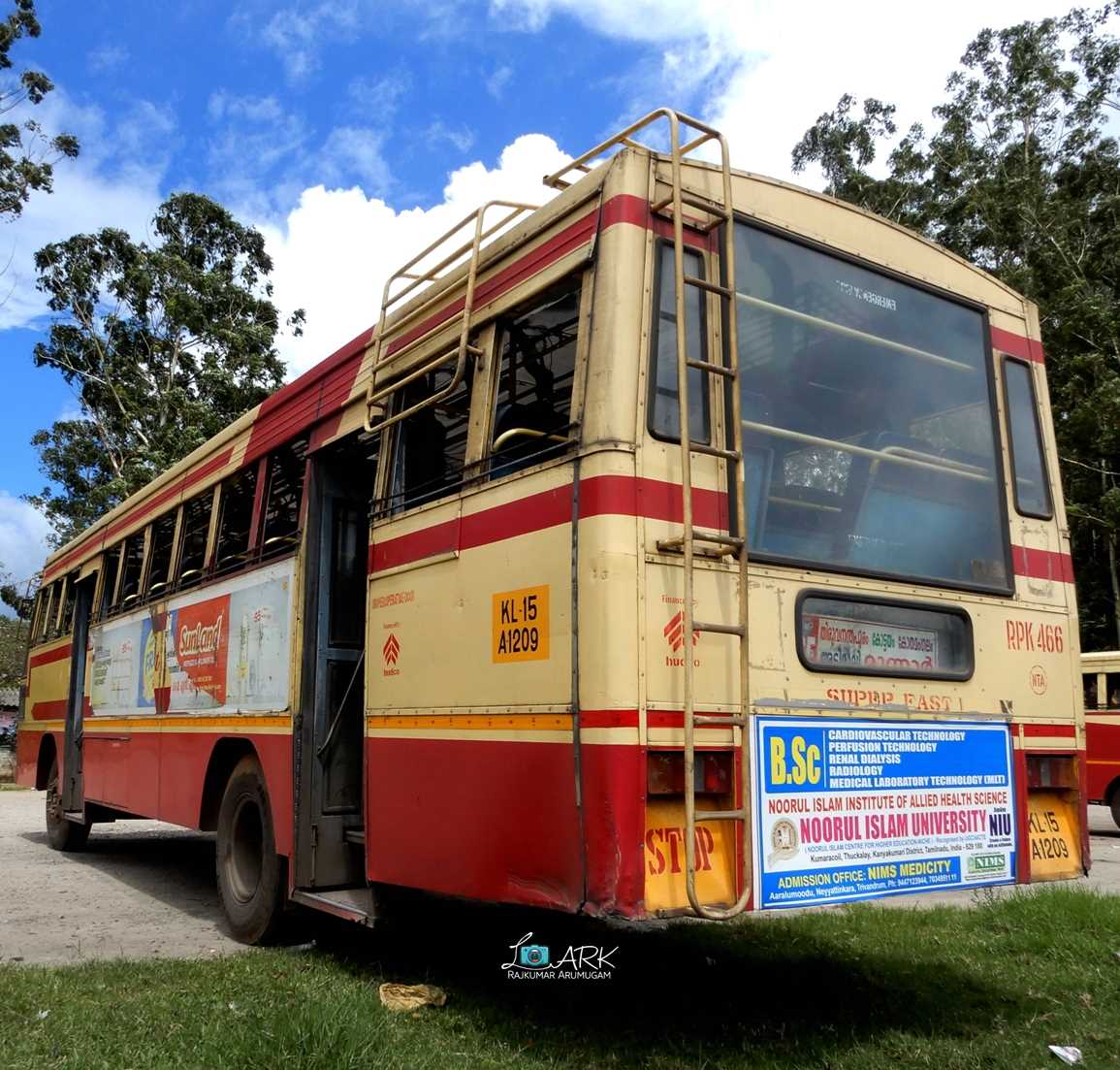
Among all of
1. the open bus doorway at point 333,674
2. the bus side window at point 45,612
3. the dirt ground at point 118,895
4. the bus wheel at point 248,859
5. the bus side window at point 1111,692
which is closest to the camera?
the open bus doorway at point 333,674

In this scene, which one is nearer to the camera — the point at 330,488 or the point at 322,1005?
the point at 322,1005

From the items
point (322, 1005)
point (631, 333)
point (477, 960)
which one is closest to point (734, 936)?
point (477, 960)

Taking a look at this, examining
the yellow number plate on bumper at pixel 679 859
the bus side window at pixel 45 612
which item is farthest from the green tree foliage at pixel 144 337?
the yellow number plate on bumper at pixel 679 859

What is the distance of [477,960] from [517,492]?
3.11m

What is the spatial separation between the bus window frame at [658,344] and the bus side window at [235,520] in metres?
3.75

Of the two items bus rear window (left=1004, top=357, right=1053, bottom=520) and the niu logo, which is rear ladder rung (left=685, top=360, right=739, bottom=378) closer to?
the niu logo

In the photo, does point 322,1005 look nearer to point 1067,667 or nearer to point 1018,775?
point 1018,775

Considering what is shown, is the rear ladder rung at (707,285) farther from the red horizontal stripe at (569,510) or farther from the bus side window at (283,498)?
the bus side window at (283,498)

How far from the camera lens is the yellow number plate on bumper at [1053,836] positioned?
5008 mm

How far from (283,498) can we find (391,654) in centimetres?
207

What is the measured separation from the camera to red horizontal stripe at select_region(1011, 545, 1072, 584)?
17.3 feet

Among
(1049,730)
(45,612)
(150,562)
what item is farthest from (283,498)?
(45,612)

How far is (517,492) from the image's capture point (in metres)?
4.51

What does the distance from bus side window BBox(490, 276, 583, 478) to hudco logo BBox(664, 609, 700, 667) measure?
2.67 ft
